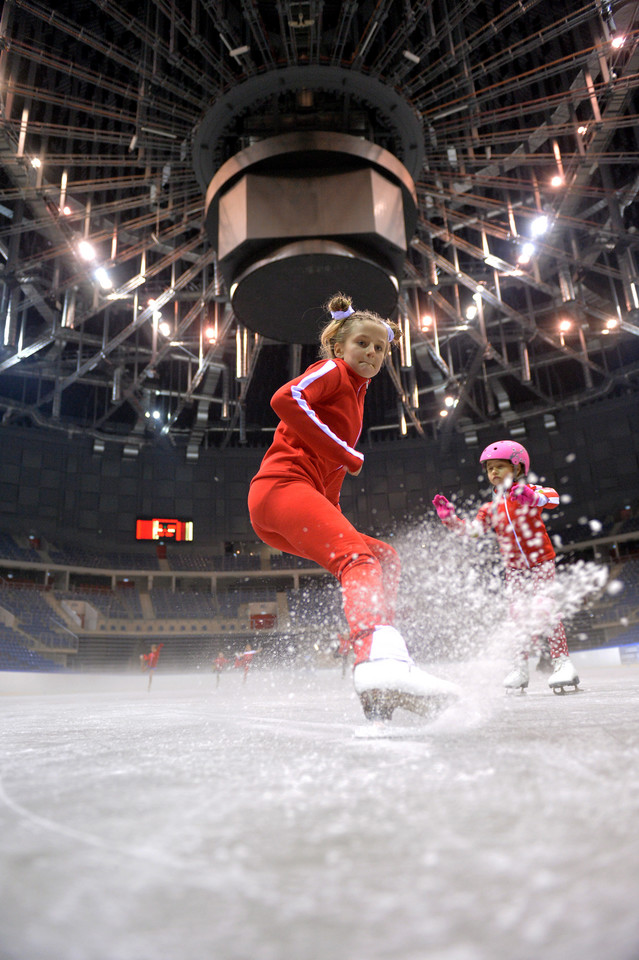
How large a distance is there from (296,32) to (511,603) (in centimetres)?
760

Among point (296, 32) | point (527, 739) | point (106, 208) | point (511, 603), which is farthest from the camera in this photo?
point (106, 208)

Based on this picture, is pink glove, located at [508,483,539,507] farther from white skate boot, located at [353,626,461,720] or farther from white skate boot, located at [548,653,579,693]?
white skate boot, located at [353,626,461,720]

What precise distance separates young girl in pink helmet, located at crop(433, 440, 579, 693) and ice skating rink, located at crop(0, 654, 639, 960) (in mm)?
2451

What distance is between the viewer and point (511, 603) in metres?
3.32

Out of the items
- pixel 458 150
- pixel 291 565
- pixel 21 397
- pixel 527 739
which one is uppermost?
pixel 21 397

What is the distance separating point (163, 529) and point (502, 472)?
2000cm

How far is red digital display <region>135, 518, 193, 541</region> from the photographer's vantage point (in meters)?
21.9

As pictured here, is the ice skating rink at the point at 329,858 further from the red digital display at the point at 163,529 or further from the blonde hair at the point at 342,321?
the red digital display at the point at 163,529

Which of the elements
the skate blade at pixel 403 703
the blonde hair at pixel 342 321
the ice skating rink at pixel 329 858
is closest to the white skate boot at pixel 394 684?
the skate blade at pixel 403 703

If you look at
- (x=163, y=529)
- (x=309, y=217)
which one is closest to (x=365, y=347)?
(x=309, y=217)

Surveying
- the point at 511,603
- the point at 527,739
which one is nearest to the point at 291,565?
the point at 511,603

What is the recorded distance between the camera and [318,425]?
1877mm

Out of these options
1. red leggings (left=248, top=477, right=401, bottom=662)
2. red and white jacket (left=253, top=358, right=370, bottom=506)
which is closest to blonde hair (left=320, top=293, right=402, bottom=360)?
red and white jacket (left=253, top=358, right=370, bottom=506)

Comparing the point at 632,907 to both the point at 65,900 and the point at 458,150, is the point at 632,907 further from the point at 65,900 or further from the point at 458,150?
the point at 458,150
